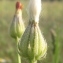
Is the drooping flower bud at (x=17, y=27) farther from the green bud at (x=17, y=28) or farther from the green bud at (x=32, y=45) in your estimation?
the green bud at (x=32, y=45)

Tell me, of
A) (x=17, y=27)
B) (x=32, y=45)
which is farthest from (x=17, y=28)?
(x=32, y=45)

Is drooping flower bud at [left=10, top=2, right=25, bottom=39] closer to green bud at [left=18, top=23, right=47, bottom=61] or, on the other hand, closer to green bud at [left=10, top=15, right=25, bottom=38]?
green bud at [left=10, top=15, right=25, bottom=38]

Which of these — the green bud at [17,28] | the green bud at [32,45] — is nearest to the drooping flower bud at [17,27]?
the green bud at [17,28]

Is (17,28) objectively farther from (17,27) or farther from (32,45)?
(32,45)

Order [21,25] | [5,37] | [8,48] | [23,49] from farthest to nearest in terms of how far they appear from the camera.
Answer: [5,37] < [8,48] < [21,25] < [23,49]

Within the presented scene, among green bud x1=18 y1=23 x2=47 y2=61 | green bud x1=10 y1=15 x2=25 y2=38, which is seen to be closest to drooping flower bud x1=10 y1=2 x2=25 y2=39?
green bud x1=10 y1=15 x2=25 y2=38

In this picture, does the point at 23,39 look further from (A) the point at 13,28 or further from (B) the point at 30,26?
(A) the point at 13,28

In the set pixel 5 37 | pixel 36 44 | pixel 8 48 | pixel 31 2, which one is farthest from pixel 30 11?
pixel 5 37

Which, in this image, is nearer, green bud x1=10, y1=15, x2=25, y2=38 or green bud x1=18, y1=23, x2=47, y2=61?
green bud x1=18, y1=23, x2=47, y2=61
